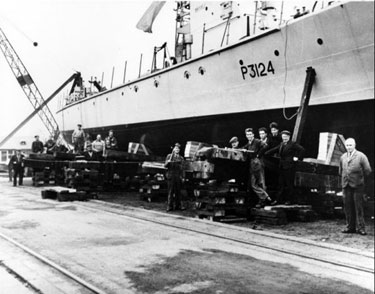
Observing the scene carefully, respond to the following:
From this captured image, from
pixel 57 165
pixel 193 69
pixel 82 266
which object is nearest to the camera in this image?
pixel 82 266

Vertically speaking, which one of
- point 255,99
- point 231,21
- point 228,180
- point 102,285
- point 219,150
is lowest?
point 102,285

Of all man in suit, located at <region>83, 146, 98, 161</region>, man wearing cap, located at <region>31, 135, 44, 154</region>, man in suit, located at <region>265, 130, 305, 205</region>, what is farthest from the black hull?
man wearing cap, located at <region>31, 135, 44, 154</region>

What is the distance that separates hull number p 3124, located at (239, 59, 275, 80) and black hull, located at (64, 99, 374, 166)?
830 millimetres

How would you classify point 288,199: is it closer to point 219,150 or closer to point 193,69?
point 219,150

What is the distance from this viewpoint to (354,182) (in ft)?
17.9

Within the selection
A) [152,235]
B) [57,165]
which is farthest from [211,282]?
[57,165]

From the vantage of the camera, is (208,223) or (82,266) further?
(208,223)

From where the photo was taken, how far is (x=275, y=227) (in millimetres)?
6105

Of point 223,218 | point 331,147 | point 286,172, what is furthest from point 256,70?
point 223,218

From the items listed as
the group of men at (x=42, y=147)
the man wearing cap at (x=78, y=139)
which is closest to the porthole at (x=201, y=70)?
the man wearing cap at (x=78, y=139)

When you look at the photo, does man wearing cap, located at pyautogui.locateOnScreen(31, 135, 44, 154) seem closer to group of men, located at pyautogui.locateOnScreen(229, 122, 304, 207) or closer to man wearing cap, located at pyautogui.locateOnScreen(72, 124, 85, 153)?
man wearing cap, located at pyautogui.locateOnScreen(72, 124, 85, 153)

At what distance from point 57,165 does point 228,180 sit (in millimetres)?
9926

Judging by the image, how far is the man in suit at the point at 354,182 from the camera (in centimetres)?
538

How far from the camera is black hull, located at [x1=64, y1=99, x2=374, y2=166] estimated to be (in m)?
6.95
